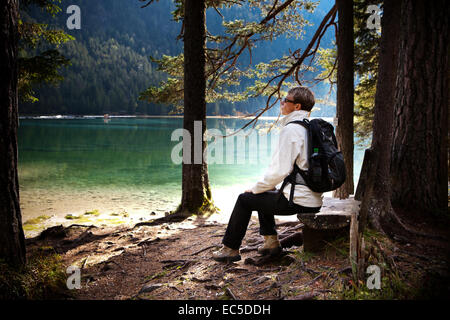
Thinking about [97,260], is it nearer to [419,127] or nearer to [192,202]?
[192,202]

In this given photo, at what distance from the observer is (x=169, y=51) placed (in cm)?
16138

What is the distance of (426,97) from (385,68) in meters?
1.04

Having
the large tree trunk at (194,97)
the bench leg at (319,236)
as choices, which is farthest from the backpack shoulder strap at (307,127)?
the large tree trunk at (194,97)

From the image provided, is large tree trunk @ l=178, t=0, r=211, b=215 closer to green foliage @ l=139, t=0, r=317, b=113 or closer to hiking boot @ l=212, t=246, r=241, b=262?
green foliage @ l=139, t=0, r=317, b=113

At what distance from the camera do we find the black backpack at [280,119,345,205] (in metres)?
2.44

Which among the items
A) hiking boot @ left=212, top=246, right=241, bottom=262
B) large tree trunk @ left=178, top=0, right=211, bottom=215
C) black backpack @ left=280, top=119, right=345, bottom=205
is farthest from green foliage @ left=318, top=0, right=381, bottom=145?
hiking boot @ left=212, top=246, right=241, bottom=262

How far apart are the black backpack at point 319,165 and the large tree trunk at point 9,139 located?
244cm

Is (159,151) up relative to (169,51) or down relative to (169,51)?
down

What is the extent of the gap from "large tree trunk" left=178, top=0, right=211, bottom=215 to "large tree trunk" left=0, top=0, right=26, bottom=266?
12.6ft

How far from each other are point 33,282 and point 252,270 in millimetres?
1993

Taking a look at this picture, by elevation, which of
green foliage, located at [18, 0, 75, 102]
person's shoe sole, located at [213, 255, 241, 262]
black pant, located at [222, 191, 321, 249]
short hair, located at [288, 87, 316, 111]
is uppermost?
green foliage, located at [18, 0, 75, 102]

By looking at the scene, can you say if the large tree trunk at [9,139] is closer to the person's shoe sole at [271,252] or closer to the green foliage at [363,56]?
the person's shoe sole at [271,252]

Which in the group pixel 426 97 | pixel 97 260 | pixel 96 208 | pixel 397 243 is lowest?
pixel 96 208
